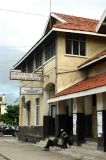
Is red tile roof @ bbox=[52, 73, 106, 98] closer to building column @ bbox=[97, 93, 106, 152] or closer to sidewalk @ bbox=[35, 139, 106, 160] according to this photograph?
building column @ bbox=[97, 93, 106, 152]

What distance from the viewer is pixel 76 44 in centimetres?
2717

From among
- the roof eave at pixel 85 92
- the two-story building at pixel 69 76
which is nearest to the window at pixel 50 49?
the two-story building at pixel 69 76

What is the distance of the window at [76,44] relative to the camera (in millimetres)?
26984

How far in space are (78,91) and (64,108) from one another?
5014 mm

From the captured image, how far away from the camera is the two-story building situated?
23.3 m

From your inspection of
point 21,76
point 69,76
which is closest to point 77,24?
point 69,76

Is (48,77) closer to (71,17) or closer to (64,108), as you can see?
(64,108)

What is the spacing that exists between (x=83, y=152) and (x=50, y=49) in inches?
374

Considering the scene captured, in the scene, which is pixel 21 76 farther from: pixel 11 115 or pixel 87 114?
pixel 11 115

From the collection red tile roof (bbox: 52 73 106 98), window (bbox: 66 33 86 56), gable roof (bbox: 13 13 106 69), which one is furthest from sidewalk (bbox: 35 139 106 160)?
gable roof (bbox: 13 13 106 69)

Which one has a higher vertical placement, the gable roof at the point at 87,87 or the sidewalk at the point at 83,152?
the gable roof at the point at 87,87

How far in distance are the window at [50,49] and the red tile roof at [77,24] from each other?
1.39 m

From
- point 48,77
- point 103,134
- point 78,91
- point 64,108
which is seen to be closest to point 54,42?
point 48,77

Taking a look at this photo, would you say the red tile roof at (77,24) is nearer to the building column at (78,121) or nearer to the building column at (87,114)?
the building column at (87,114)
